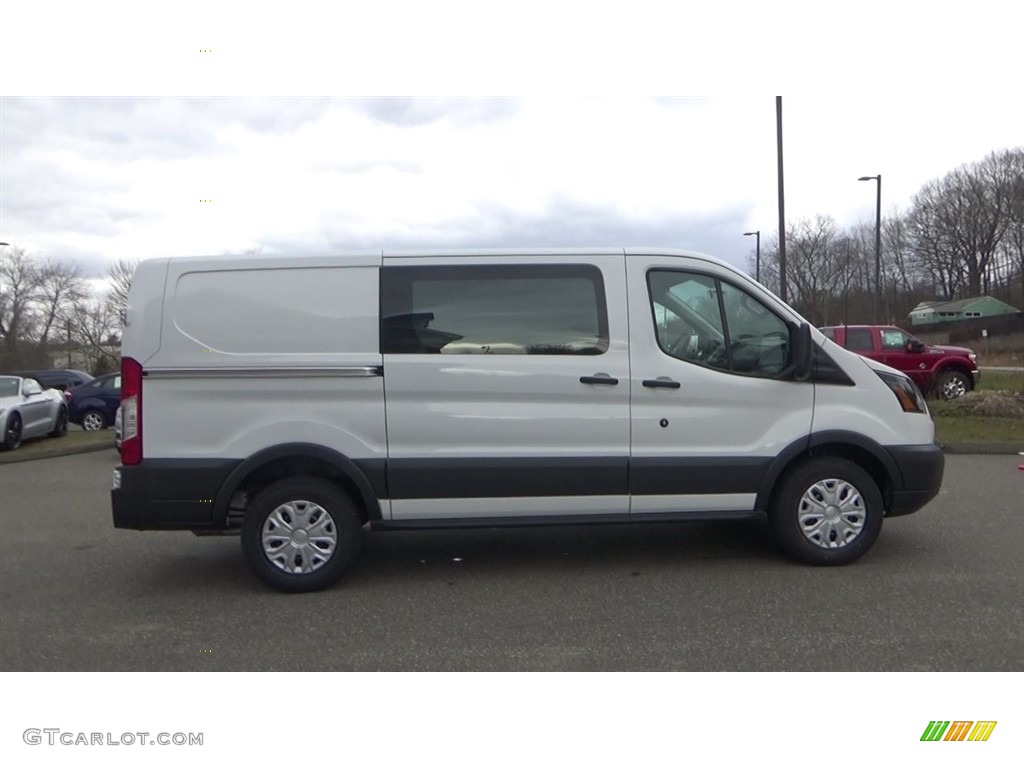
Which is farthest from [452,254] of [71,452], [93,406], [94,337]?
[94,337]

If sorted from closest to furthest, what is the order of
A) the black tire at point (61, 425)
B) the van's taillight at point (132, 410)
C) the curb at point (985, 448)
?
the van's taillight at point (132, 410)
the curb at point (985, 448)
the black tire at point (61, 425)

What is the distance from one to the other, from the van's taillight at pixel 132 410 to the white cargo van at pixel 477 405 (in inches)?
0.5

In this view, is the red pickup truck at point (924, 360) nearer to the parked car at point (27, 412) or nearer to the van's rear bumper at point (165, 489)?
the van's rear bumper at point (165, 489)

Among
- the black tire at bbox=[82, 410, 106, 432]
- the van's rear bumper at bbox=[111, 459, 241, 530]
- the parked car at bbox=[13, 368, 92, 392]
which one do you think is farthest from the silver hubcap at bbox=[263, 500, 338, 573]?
the parked car at bbox=[13, 368, 92, 392]

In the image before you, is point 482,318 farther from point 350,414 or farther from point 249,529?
point 249,529

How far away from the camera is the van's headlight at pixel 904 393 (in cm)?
575

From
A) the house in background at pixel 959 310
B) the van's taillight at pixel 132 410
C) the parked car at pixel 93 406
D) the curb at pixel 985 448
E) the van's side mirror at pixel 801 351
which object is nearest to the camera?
the van's taillight at pixel 132 410

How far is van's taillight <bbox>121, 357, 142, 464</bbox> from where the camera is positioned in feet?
17.5

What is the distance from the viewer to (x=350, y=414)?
537cm

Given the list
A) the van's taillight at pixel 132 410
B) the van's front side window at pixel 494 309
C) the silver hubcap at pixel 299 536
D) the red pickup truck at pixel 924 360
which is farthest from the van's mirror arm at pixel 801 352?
the red pickup truck at pixel 924 360

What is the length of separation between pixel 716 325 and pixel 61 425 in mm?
15343

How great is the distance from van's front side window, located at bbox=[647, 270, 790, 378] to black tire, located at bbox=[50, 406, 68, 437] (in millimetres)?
14914

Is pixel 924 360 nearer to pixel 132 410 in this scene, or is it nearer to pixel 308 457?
pixel 308 457

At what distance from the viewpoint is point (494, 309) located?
5.46 meters
